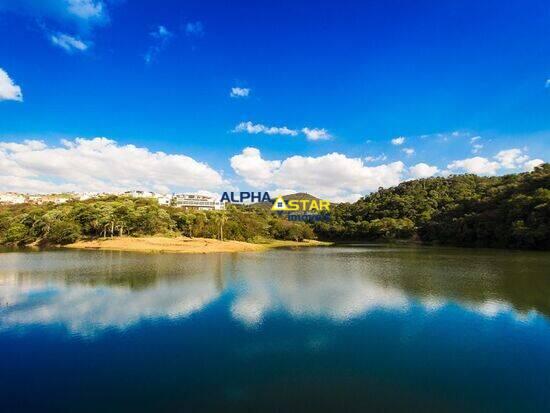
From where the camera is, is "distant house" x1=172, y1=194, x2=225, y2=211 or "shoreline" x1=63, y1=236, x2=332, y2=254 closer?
"shoreline" x1=63, y1=236, x2=332, y2=254

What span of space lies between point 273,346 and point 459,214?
83.0 m

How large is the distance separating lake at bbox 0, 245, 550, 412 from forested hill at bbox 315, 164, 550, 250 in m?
46.9

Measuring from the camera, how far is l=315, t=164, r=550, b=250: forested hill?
65.7m

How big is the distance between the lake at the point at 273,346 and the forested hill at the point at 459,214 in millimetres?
46932

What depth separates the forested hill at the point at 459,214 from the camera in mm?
65688

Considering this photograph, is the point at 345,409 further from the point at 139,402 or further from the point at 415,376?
the point at 139,402

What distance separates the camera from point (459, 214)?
279 feet

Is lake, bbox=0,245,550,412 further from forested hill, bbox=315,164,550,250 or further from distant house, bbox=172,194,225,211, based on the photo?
distant house, bbox=172,194,225,211

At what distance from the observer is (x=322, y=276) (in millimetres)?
30594
